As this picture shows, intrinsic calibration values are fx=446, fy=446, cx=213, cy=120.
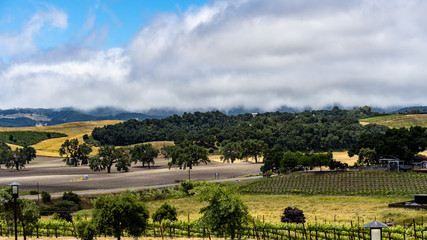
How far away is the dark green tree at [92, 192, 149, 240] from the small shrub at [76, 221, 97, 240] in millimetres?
954

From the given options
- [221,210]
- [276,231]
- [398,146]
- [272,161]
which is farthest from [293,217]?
[398,146]

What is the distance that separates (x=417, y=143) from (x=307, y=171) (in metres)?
35.8

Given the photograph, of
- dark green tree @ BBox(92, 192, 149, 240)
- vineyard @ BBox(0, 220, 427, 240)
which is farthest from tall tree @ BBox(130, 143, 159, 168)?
dark green tree @ BBox(92, 192, 149, 240)

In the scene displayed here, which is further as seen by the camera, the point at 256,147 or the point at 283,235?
the point at 256,147

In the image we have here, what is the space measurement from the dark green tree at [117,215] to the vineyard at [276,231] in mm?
6050

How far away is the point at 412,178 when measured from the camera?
4648 inches

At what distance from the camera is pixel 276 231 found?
51.2 metres

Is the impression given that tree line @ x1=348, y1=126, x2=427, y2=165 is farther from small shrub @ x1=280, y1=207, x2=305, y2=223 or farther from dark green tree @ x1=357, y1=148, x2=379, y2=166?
small shrub @ x1=280, y1=207, x2=305, y2=223

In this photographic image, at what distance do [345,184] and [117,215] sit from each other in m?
86.8

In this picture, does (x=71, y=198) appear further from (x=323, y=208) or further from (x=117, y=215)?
(x=117, y=215)

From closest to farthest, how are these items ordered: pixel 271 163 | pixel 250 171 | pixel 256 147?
pixel 271 163
pixel 250 171
pixel 256 147

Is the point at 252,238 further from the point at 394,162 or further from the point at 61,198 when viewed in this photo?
the point at 394,162

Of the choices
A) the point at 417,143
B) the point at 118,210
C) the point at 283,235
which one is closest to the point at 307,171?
the point at 417,143

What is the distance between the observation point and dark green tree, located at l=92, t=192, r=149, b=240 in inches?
1679
